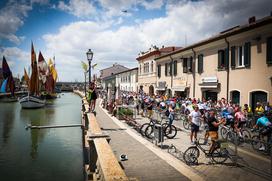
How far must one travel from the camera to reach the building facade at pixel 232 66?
1575 cm

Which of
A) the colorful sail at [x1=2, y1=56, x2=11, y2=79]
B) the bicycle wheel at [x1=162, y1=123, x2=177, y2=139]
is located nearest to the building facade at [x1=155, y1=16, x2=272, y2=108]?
the bicycle wheel at [x1=162, y1=123, x2=177, y2=139]

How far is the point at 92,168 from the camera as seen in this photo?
7316 millimetres

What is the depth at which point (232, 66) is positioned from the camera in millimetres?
18828

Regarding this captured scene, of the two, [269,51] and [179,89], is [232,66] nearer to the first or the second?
[269,51]

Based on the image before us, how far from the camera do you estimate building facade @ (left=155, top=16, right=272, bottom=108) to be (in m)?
15.8

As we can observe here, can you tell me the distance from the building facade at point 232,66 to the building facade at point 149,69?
9143mm

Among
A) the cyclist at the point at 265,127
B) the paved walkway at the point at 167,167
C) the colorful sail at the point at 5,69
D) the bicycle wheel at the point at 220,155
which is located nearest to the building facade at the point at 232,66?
the cyclist at the point at 265,127

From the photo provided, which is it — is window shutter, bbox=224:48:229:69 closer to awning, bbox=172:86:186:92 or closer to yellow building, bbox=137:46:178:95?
awning, bbox=172:86:186:92

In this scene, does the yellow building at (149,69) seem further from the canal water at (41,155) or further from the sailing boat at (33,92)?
the sailing boat at (33,92)

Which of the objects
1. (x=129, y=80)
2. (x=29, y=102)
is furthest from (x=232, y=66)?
(x=29, y=102)

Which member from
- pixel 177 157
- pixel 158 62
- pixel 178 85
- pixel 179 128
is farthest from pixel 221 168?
pixel 158 62

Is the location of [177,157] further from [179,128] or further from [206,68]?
[206,68]

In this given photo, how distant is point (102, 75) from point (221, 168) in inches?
3303

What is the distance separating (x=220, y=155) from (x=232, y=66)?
11.8m
